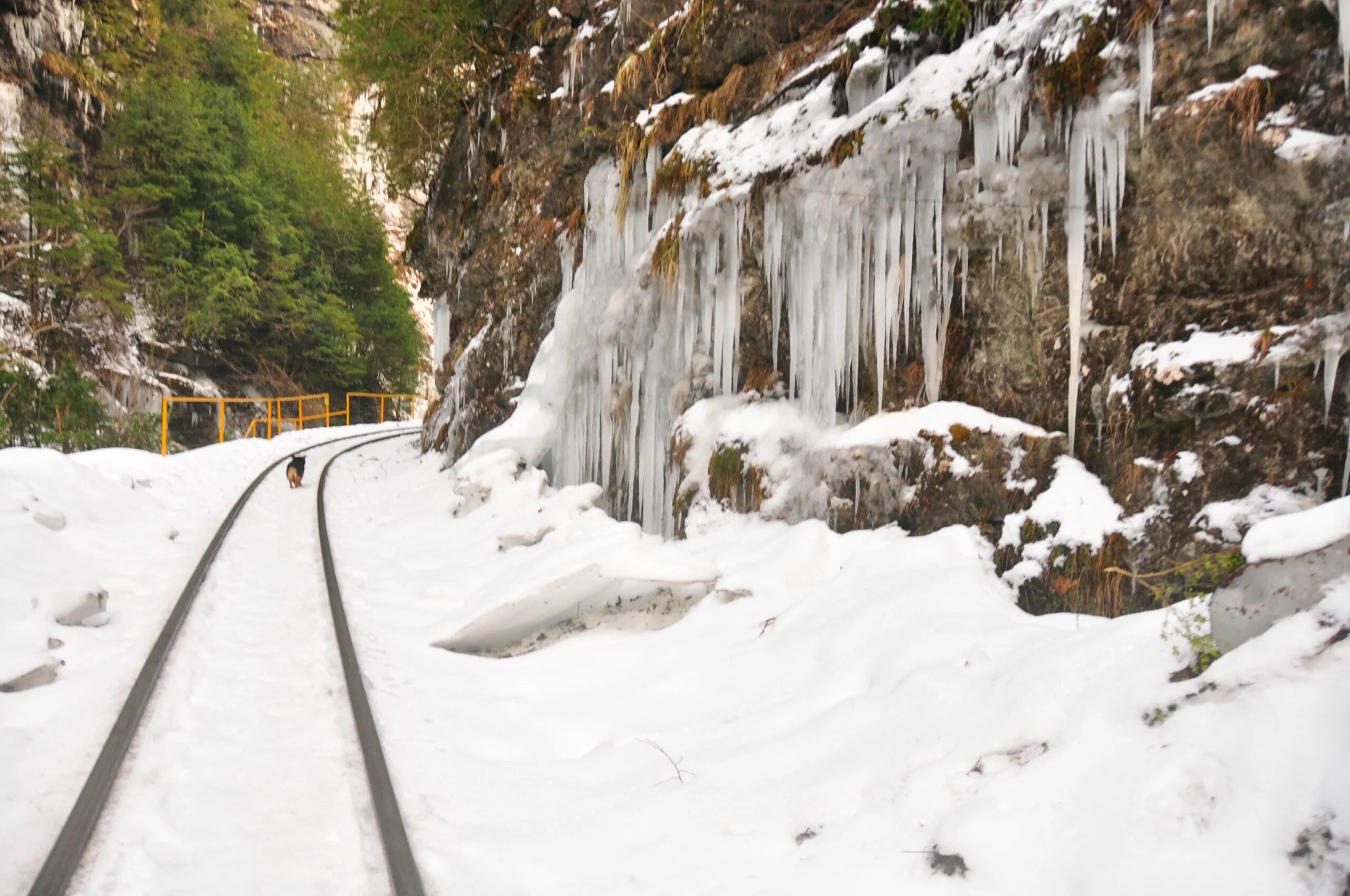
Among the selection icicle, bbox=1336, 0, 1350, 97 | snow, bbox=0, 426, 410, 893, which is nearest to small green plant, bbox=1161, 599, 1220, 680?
icicle, bbox=1336, 0, 1350, 97

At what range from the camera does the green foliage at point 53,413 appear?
42.2 ft

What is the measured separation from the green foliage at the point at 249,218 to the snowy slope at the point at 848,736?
21561 millimetres

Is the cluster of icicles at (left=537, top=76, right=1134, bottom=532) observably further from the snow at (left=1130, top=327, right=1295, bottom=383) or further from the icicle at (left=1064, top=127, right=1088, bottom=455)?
the snow at (left=1130, top=327, right=1295, bottom=383)

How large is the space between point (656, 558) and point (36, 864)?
11.7 feet

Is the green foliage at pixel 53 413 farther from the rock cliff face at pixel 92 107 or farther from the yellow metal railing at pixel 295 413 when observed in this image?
the yellow metal railing at pixel 295 413

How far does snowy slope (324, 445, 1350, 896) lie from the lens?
2.05 metres

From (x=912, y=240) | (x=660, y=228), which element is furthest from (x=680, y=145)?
(x=912, y=240)

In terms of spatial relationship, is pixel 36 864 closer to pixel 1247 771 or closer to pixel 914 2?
pixel 1247 771

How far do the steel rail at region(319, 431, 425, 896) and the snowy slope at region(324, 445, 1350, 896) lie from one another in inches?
4.1

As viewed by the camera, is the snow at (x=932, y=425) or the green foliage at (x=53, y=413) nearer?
the snow at (x=932, y=425)

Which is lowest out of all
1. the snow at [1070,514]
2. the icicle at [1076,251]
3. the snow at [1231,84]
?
the snow at [1070,514]

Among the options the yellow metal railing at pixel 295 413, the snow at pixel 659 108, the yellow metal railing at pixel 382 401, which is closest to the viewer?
the snow at pixel 659 108

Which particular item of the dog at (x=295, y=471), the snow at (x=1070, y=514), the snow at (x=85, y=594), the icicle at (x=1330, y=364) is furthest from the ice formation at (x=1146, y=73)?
the dog at (x=295, y=471)

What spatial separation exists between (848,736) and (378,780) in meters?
1.97
